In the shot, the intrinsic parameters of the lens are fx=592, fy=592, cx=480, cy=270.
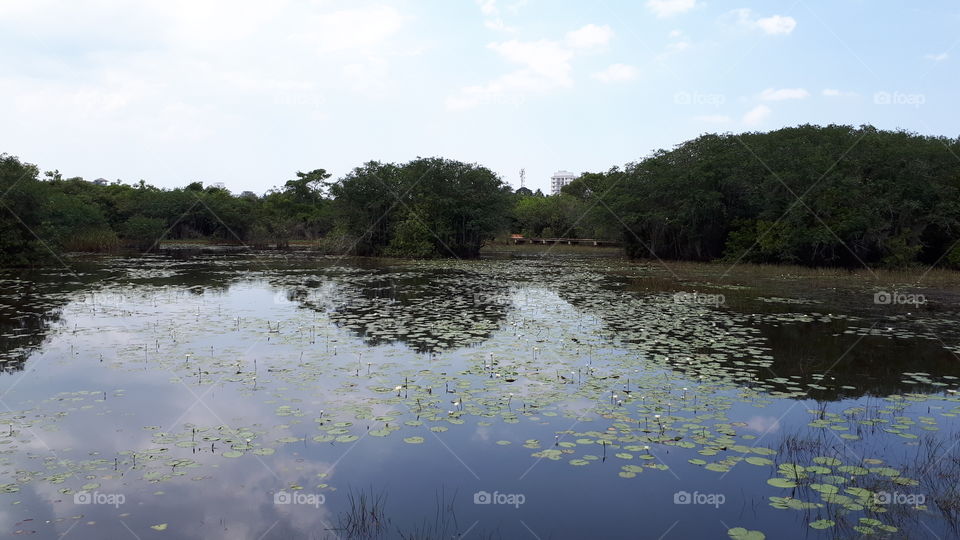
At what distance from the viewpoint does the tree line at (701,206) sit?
103 feet

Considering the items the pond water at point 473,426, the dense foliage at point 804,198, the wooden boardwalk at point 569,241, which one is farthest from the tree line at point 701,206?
the wooden boardwalk at point 569,241

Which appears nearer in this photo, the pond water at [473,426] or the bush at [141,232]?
the pond water at [473,426]

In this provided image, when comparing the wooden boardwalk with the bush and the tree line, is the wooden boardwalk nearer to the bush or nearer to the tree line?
the tree line

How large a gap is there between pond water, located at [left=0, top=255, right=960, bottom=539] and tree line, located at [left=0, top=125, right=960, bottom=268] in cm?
1869

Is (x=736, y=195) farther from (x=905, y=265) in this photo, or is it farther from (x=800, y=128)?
(x=905, y=265)

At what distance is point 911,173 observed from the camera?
31609 millimetres

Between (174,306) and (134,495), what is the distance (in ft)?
42.9

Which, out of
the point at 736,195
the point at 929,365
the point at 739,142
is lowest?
the point at 929,365

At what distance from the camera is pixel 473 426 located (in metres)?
7.28

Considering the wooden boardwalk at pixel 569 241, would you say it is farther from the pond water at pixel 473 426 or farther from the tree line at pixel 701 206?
the pond water at pixel 473 426

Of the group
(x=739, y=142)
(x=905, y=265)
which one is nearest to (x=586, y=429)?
(x=905, y=265)

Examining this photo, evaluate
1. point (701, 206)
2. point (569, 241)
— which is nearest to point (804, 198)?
point (701, 206)

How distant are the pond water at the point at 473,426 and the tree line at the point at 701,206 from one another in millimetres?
18693

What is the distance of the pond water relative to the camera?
16.8 ft
